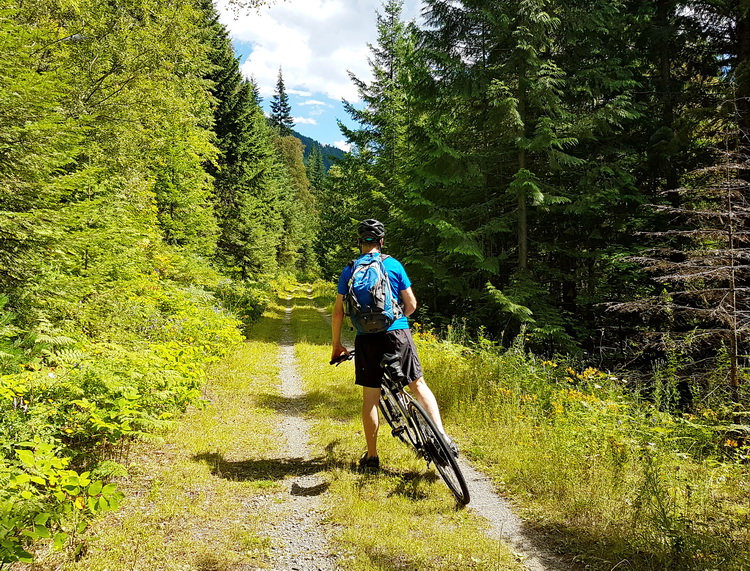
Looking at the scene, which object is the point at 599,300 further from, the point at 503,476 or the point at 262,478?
the point at 262,478

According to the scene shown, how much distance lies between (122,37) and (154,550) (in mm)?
10584

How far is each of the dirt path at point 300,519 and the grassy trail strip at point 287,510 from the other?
0.04ft

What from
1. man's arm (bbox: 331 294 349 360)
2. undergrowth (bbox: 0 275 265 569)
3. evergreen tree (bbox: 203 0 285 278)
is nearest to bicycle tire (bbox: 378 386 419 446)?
man's arm (bbox: 331 294 349 360)

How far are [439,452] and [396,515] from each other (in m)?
0.64

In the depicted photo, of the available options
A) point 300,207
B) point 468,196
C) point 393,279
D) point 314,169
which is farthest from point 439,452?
point 314,169

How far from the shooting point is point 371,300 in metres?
3.68

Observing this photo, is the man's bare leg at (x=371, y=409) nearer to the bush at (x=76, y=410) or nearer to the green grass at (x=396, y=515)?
the green grass at (x=396, y=515)

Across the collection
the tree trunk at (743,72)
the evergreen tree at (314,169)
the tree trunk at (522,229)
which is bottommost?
the tree trunk at (522,229)

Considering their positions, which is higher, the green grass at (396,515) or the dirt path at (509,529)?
the green grass at (396,515)

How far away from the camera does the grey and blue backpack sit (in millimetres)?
3684

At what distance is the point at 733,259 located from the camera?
6.11 m

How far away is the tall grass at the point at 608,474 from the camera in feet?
9.34

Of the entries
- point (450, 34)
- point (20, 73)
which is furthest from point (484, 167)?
point (20, 73)

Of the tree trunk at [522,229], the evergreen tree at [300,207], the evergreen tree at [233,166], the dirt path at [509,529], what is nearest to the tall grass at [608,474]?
the dirt path at [509,529]
